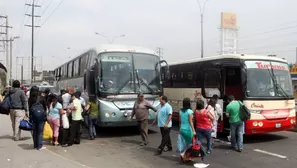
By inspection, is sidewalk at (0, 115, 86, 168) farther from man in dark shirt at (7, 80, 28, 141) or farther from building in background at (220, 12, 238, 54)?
building in background at (220, 12, 238, 54)

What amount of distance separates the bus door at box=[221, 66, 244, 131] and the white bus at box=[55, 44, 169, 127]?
251 cm

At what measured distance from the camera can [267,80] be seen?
1120 cm

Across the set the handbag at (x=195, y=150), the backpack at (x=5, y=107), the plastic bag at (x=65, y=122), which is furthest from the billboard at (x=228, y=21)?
the handbag at (x=195, y=150)

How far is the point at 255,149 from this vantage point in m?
9.88

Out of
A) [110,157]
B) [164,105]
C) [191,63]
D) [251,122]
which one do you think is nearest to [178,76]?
[191,63]

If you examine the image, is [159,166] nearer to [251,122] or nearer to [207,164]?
[207,164]

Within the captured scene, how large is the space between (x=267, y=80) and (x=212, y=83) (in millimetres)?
2042

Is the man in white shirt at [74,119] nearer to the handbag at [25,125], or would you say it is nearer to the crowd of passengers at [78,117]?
the crowd of passengers at [78,117]

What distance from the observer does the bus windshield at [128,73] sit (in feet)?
39.4

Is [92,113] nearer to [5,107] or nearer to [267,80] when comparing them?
[5,107]

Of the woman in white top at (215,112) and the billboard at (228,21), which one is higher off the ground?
the billboard at (228,21)

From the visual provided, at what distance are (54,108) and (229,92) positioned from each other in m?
5.88

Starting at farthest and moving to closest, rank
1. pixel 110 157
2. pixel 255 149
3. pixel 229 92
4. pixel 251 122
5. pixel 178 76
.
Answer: pixel 178 76, pixel 229 92, pixel 251 122, pixel 255 149, pixel 110 157

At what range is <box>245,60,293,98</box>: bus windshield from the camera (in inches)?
432
